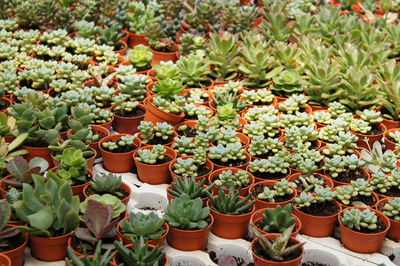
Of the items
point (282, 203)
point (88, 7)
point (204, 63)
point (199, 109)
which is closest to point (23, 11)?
point (88, 7)

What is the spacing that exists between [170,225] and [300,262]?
0.64 m

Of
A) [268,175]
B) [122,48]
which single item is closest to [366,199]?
[268,175]

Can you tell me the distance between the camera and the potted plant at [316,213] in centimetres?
265

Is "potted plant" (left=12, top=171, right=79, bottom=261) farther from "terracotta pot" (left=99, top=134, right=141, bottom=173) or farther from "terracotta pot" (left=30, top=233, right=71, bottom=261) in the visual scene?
"terracotta pot" (left=99, top=134, right=141, bottom=173)

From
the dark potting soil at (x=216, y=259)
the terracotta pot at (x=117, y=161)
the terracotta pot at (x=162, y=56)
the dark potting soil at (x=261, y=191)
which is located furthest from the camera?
the terracotta pot at (x=162, y=56)

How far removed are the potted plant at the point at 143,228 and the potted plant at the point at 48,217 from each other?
0.77 ft

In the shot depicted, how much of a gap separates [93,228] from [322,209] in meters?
1.18

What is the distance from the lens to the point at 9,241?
7.89 feet

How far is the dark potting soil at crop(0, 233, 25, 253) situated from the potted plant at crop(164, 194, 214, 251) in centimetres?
68

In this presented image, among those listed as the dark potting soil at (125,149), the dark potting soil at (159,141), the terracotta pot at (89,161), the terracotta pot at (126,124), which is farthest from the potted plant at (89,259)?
the terracotta pot at (126,124)

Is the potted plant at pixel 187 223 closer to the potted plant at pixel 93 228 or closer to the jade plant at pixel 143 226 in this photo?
the jade plant at pixel 143 226

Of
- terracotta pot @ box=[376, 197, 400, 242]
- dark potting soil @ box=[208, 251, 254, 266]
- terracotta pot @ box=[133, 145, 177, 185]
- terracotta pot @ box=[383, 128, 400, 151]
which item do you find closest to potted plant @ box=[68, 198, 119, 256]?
dark potting soil @ box=[208, 251, 254, 266]

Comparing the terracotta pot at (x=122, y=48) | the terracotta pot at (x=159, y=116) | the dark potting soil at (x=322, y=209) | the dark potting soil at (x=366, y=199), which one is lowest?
the dark potting soil at (x=322, y=209)

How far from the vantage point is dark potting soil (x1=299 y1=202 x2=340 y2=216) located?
270 centimetres
